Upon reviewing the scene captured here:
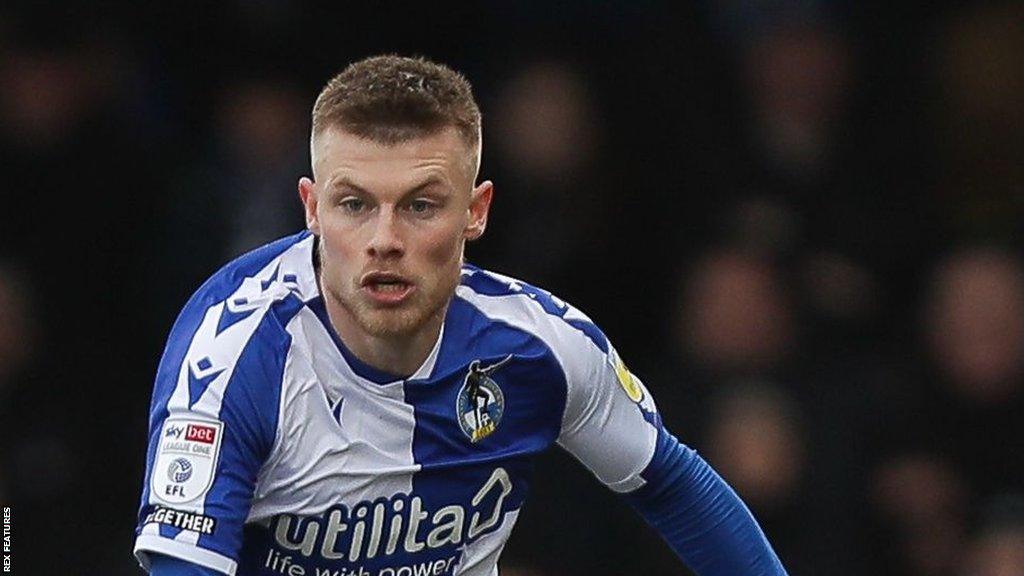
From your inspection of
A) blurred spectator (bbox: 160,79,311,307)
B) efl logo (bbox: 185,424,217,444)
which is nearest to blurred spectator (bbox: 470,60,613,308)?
blurred spectator (bbox: 160,79,311,307)

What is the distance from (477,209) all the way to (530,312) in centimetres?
28

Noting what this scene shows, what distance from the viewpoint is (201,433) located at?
154 inches

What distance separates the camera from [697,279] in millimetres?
7520

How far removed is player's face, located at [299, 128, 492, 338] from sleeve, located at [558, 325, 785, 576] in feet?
1.72

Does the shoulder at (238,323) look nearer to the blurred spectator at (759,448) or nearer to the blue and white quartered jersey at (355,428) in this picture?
the blue and white quartered jersey at (355,428)

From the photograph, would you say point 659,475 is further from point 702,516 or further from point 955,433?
point 955,433

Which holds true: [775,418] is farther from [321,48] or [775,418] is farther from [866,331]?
[321,48]

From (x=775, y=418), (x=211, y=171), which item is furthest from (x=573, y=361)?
(x=211, y=171)

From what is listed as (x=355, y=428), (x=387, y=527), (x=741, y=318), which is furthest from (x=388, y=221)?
(x=741, y=318)

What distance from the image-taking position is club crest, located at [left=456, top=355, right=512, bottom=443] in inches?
173

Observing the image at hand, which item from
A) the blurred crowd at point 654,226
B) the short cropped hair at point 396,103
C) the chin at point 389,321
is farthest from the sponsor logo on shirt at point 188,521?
the blurred crowd at point 654,226

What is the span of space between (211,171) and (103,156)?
41 cm

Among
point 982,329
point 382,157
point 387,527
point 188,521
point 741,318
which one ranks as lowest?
point 741,318

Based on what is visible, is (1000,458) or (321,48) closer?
(1000,458)
